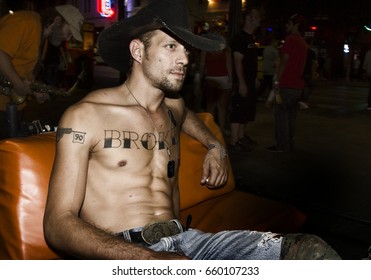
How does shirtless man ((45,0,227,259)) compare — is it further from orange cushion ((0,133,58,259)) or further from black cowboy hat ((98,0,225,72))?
orange cushion ((0,133,58,259))

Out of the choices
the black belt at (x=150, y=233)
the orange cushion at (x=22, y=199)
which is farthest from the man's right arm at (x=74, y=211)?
the orange cushion at (x=22, y=199)

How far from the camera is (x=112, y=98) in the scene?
2.65 meters

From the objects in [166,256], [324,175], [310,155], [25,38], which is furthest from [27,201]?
[310,155]

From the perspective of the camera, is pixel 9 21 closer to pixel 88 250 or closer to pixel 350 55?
pixel 88 250

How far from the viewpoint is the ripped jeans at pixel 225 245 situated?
2.20m

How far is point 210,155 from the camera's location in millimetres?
3096

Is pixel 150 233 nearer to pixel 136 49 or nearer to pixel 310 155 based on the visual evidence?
pixel 136 49

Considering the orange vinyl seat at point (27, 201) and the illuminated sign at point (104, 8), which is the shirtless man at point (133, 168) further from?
the illuminated sign at point (104, 8)

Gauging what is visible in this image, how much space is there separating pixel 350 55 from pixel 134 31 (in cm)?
2875

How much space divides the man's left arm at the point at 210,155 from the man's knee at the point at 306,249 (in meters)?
0.94

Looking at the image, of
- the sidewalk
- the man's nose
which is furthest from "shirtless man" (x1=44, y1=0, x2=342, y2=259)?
the sidewalk

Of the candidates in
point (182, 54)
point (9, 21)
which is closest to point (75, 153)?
point (182, 54)

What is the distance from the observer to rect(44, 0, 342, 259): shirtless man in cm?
216

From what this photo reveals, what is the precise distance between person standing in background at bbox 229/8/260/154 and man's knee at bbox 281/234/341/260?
5365 millimetres
